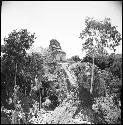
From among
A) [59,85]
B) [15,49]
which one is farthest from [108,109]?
[15,49]

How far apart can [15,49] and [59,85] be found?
352 inches

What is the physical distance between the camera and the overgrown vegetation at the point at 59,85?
2259 cm

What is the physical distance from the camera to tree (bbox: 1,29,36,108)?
2228cm

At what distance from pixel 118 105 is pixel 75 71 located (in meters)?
8.76

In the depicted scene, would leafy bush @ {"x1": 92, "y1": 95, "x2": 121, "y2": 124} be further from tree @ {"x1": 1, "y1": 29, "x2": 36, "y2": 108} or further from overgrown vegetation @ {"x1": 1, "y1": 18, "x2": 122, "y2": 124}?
tree @ {"x1": 1, "y1": 29, "x2": 36, "y2": 108}

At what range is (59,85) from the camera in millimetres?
27828

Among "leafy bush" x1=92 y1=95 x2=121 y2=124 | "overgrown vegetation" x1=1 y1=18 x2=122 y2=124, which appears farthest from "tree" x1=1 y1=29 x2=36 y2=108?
"leafy bush" x1=92 y1=95 x2=121 y2=124

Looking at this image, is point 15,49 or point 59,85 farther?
point 59,85

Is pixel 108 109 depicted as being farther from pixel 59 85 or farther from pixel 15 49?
pixel 15 49

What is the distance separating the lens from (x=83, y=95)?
2669 centimetres

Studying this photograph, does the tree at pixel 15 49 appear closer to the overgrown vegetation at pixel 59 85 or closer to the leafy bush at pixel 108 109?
the overgrown vegetation at pixel 59 85

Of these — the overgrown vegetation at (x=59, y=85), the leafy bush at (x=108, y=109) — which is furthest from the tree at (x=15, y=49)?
the leafy bush at (x=108, y=109)

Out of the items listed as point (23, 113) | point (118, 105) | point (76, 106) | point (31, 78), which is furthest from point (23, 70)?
point (118, 105)

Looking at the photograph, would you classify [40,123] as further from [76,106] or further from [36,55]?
[36,55]
